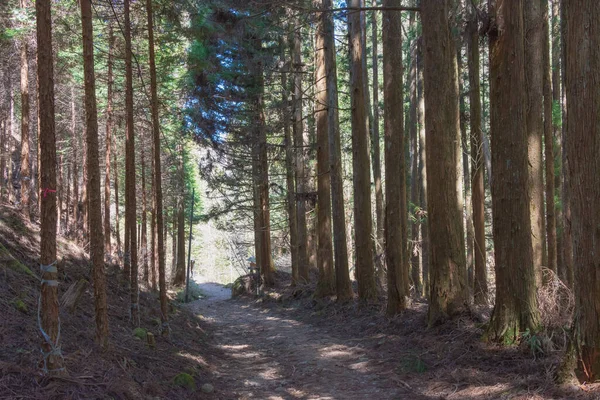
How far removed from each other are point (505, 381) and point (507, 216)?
7.51ft

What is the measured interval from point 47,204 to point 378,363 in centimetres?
564

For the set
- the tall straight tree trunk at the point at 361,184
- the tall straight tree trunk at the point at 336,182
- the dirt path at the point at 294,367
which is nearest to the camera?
the dirt path at the point at 294,367

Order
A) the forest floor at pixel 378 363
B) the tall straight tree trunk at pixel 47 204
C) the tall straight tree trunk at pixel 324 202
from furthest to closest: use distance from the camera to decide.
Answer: the tall straight tree trunk at pixel 324 202 → the forest floor at pixel 378 363 → the tall straight tree trunk at pixel 47 204

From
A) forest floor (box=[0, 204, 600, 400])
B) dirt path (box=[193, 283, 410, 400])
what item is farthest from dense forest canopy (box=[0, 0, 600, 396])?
dirt path (box=[193, 283, 410, 400])

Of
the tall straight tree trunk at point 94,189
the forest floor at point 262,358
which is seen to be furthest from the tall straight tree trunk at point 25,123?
the tall straight tree trunk at point 94,189

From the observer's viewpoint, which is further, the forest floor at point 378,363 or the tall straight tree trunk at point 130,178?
the tall straight tree trunk at point 130,178

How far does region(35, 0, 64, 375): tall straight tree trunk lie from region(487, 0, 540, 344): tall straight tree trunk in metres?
5.63

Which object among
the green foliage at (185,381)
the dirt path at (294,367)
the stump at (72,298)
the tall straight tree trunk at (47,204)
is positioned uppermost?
the tall straight tree trunk at (47,204)

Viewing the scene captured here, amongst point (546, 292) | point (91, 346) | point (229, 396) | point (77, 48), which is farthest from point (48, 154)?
point (77, 48)

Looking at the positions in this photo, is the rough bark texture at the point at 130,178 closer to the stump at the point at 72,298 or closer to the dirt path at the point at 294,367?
the stump at the point at 72,298

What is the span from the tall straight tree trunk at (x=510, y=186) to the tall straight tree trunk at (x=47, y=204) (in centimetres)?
563

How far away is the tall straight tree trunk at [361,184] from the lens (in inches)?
502

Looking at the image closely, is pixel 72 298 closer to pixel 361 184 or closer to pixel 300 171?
pixel 361 184

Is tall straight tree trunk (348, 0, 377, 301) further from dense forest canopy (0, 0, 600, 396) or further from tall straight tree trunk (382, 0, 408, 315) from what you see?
tall straight tree trunk (382, 0, 408, 315)
